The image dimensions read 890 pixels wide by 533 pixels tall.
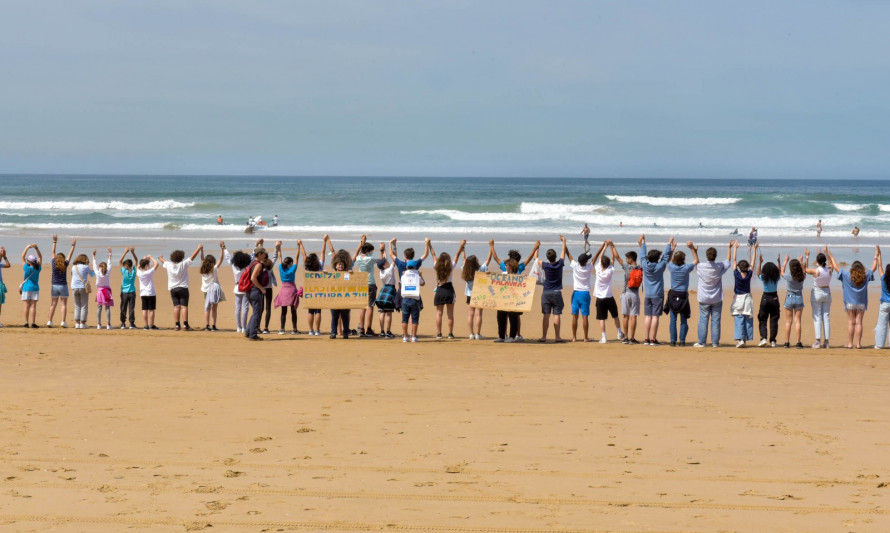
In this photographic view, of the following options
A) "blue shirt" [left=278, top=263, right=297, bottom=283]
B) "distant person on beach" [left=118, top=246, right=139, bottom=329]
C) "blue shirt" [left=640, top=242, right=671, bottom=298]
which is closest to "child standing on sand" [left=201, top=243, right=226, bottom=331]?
"blue shirt" [left=278, top=263, right=297, bottom=283]

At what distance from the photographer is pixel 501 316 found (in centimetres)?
1303

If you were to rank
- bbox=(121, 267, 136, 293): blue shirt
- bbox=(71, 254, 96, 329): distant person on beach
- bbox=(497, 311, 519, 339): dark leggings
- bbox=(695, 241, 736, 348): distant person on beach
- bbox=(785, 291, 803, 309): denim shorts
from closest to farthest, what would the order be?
bbox=(695, 241, 736, 348): distant person on beach → bbox=(785, 291, 803, 309): denim shorts → bbox=(497, 311, 519, 339): dark leggings → bbox=(71, 254, 96, 329): distant person on beach → bbox=(121, 267, 136, 293): blue shirt

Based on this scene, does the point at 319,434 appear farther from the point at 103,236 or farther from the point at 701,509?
the point at 103,236

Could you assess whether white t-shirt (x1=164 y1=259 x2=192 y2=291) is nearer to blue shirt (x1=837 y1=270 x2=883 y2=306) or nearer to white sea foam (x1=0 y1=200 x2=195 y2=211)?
blue shirt (x1=837 y1=270 x2=883 y2=306)

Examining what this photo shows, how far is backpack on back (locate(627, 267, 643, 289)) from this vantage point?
12.8 m

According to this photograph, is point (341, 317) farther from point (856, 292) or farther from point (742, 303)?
point (856, 292)

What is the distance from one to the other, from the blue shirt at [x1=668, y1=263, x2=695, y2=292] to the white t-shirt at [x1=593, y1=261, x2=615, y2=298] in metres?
0.90

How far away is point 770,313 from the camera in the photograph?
12.8 metres

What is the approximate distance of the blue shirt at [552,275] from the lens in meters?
12.6

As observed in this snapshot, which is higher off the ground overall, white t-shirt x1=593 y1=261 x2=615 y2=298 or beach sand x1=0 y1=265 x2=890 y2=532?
white t-shirt x1=593 y1=261 x2=615 y2=298

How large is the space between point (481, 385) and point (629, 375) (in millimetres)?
1914

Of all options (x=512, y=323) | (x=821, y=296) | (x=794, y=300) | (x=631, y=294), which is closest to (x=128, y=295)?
(x=512, y=323)

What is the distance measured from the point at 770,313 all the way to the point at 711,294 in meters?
1.04

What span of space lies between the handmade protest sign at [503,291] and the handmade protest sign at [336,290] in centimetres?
171
